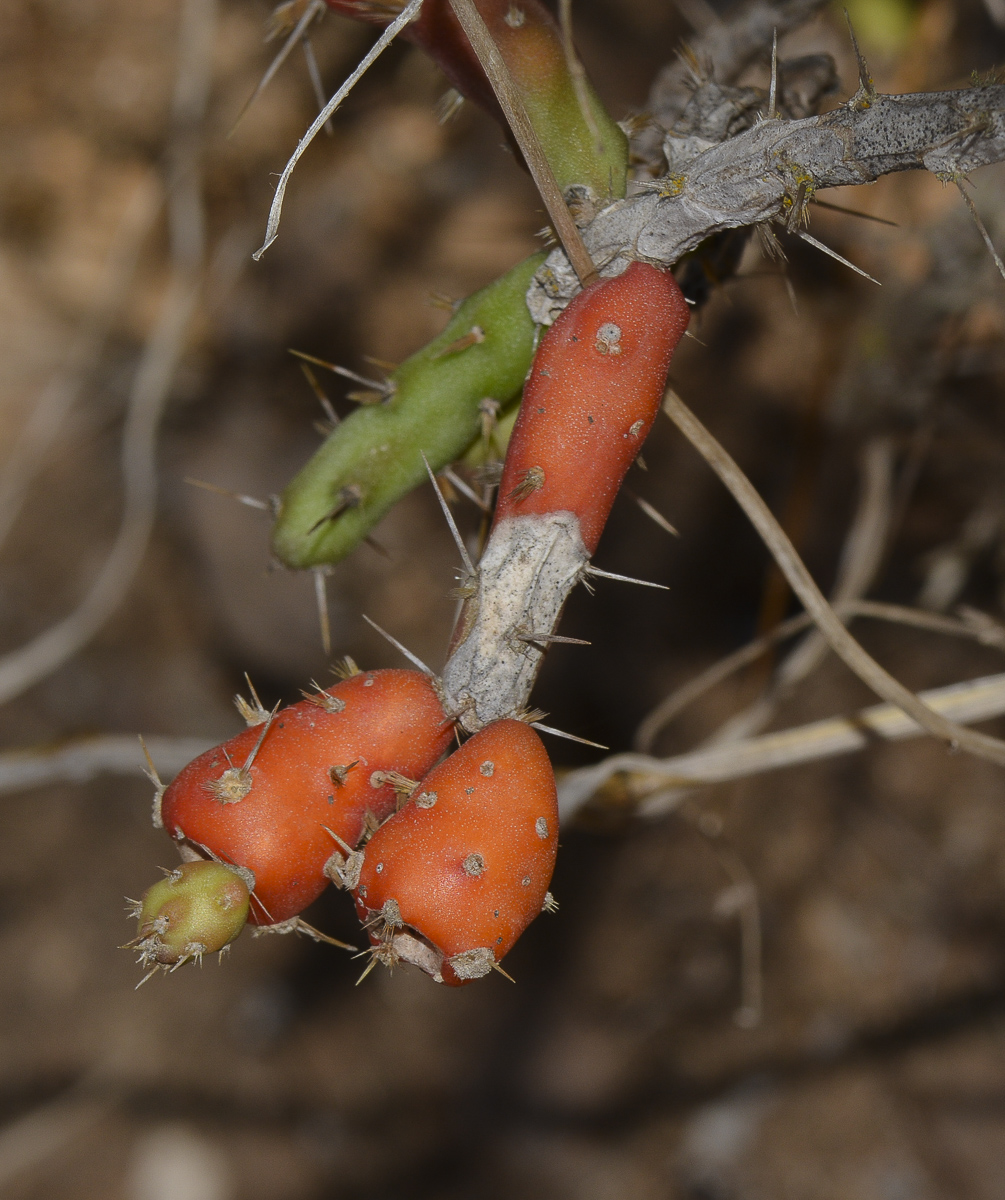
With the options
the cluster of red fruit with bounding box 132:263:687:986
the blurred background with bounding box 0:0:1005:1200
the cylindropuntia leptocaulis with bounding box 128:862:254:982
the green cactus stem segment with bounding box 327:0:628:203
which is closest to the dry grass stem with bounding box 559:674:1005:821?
the cluster of red fruit with bounding box 132:263:687:986

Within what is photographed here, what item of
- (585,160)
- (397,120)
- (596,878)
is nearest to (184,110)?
(397,120)

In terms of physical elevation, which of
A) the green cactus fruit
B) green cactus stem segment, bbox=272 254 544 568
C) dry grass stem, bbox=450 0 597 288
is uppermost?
dry grass stem, bbox=450 0 597 288

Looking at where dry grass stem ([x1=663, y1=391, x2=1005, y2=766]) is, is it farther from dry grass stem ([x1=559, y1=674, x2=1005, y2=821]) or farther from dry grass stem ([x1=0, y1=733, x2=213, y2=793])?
dry grass stem ([x1=0, y1=733, x2=213, y2=793])

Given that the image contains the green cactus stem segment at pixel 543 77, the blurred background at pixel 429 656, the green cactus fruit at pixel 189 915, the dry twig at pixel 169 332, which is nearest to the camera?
the green cactus fruit at pixel 189 915

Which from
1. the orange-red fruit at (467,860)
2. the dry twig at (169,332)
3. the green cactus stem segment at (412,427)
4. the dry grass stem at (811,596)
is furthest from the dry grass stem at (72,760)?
the dry grass stem at (811,596)

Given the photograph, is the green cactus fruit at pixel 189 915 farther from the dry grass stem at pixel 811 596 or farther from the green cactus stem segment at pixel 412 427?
the dry grass stem at pixel 811 596

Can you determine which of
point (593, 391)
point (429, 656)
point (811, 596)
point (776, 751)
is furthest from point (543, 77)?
point (429, 656)

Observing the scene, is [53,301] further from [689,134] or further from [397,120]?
[689,134]
